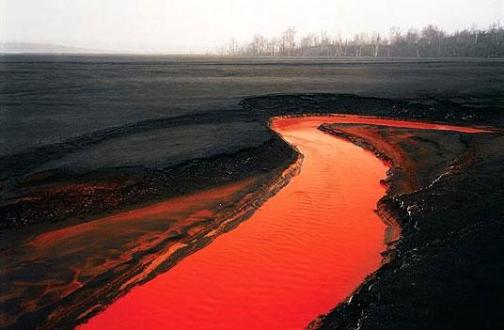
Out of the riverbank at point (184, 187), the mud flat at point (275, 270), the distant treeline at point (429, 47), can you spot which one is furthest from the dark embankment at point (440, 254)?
the distant treeline at point (429, 47)

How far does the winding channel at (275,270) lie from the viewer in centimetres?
552

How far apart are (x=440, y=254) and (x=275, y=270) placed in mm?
2514

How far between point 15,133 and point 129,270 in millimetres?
10312

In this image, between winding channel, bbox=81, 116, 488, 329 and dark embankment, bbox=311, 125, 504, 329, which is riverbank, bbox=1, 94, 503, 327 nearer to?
dark embankment, bbox=311, 125, 504, 329

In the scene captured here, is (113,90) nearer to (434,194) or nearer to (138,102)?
(138,102)

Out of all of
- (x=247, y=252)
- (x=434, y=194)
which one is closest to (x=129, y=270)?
(x=247, y=252)

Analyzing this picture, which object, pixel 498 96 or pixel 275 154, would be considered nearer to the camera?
pixel 275 154

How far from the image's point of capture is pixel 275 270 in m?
6.73

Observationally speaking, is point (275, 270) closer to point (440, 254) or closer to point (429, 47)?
point (440, 254)

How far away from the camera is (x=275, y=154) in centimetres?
1307

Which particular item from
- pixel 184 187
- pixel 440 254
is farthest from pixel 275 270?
pixel 184 187

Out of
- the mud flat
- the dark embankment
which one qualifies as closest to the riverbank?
the dark embankment

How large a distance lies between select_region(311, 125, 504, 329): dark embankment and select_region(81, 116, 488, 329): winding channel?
1.70 ft

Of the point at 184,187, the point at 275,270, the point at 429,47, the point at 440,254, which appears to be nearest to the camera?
the point at 440,254
